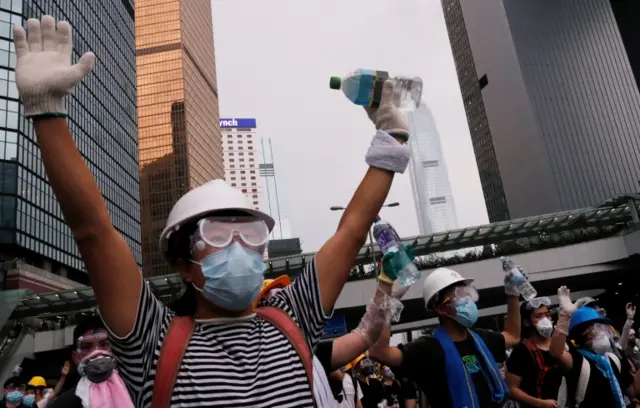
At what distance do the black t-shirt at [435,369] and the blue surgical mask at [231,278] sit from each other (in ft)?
8.07

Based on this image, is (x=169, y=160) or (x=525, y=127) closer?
(x=525, y=127)

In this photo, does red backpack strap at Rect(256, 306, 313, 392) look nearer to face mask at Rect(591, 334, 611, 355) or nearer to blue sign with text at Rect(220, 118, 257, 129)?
face mask at Rect(591, 334, 611, 355)

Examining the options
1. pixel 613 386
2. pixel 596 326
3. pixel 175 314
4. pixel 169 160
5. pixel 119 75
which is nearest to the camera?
pixel 175 314

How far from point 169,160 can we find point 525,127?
67.6 m

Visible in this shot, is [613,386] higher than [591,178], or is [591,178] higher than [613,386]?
[591,178]

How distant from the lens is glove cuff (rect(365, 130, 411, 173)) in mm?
2299

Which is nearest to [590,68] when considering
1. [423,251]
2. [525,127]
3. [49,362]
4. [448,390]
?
[525,127]

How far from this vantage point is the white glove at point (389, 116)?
2410 millimetres

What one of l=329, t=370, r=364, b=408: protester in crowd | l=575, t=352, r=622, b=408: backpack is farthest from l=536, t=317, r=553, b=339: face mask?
l=329, t=370, r=364, b=408: protester in crowd

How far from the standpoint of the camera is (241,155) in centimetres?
15938

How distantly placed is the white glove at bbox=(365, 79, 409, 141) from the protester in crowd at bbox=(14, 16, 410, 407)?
0.44 m

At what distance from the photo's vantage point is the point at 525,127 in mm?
51125

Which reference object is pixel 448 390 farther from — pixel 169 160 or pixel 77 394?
pixel 169 160

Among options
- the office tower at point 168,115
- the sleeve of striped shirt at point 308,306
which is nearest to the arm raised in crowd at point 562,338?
the sleeve of striped shirt at point 308,306
